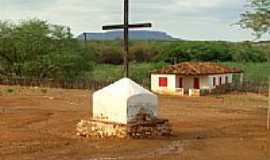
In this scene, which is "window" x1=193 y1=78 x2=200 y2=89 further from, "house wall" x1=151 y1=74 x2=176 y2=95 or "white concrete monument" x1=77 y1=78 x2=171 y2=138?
"white concrete monument" x1=77 y1=78 x2=171 y2=138

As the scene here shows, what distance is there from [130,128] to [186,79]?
27804 mm

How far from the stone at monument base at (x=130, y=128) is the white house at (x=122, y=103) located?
16cm

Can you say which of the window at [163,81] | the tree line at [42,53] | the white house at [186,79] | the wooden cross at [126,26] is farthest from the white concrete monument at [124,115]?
the tree line at [42,53]

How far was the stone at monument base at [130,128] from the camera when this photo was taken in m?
16.2

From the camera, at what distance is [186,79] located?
43.6m

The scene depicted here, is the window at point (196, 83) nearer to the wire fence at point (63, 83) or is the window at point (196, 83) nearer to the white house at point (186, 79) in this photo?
the white house at point (186, 79)

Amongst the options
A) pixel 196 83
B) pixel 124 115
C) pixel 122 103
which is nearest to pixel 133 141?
pixel 124 115

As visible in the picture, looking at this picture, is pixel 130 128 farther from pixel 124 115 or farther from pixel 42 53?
pixel 42 53

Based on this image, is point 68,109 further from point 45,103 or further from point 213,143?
point 213,143

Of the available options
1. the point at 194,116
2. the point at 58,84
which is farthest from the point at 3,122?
the point at 58,84

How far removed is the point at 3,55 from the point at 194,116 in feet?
101

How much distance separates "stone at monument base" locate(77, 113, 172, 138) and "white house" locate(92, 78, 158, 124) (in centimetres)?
16

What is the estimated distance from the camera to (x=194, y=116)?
24.1m

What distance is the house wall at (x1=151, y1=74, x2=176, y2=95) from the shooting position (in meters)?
43.3
